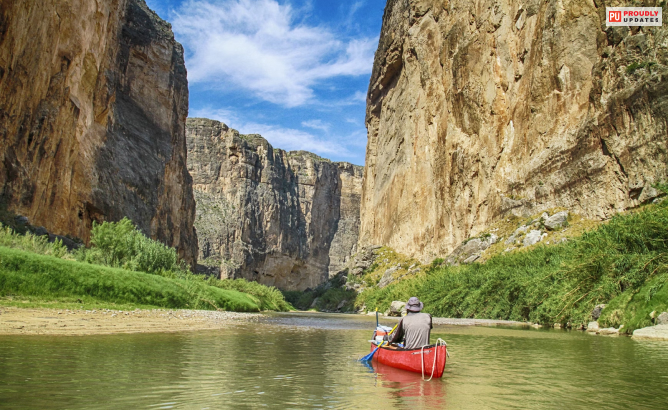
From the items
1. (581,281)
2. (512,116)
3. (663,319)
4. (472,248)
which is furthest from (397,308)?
(663,319)

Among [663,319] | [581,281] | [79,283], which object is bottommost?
[663,319]

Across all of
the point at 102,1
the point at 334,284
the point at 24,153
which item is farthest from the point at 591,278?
the point at 334,284

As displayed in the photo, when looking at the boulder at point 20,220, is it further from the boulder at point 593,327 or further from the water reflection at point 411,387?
the boulder at point 593,327

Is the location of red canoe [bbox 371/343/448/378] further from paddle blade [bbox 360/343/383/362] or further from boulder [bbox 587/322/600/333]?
boulder [bbox 587/322/600/333]

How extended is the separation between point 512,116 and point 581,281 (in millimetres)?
22781

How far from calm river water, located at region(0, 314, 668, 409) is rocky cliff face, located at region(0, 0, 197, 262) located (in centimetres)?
2541

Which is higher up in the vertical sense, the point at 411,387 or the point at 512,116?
the point at 512,116

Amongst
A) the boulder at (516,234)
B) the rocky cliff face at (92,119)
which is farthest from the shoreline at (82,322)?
the boulder at (516,234)

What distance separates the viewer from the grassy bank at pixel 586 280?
14863mm

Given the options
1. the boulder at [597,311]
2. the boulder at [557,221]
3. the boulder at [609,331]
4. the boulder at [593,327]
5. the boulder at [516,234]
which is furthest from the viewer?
the boulder at [516,234]

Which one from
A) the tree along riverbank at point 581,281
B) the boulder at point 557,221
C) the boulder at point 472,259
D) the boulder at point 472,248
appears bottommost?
the tree along riverbank at point 581,281

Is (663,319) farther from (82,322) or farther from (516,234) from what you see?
(516,234)

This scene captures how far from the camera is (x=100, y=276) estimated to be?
21344 mm

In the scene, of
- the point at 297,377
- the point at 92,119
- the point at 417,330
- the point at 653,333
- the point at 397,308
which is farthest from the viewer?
the point at 92,119
